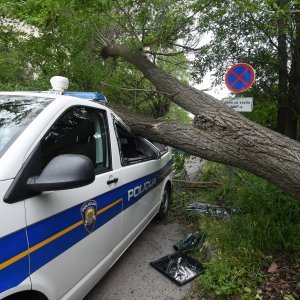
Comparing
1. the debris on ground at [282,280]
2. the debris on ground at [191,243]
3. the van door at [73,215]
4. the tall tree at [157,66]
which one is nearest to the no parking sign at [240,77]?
the tall tree at [157,66]

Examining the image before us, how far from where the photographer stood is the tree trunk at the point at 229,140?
3398 mm

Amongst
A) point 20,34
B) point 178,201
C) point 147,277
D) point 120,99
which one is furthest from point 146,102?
point 147,277

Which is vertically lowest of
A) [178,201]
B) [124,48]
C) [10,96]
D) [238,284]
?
[178,201]

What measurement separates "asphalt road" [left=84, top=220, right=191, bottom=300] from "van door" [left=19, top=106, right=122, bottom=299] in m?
0.56

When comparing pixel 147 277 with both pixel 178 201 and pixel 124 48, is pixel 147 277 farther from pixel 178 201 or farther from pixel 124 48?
pixel 124 48

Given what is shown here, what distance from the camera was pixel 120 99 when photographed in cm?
1037

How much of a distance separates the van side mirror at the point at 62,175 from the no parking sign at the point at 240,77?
4.55 metres

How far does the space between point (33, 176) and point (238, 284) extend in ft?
7.46

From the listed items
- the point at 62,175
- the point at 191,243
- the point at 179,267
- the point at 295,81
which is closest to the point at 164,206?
the point at 191,243

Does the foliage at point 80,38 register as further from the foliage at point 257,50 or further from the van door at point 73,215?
the van door at point 73,215

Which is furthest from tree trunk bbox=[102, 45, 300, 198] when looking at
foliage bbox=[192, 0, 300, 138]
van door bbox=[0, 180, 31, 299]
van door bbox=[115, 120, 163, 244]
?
foliage bbox=[192, 0, 300, 138]

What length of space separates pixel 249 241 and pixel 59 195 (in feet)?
7.77

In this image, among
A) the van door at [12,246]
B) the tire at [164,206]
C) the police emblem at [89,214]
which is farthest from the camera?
the tire at [164,206]

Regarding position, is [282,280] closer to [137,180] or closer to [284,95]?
[137,180]
